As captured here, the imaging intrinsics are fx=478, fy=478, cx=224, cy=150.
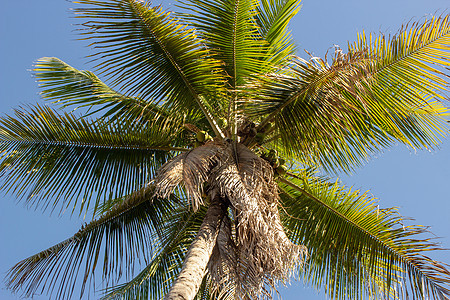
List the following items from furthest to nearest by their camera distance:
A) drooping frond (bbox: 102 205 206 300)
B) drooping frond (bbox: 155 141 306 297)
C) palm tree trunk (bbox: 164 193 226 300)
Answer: drooping frond (bbox: 102 205 206 300), drooping frond (bbox: 155 141 306 297), palm tree trunk (bbox: 164 193 226 300)

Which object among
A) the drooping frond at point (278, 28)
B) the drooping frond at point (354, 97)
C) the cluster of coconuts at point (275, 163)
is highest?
the drooping frond at point (278, 28)

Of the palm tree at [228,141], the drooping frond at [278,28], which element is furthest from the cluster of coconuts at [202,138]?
the drooping frond at [278,28]

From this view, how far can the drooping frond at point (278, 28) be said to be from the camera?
7073mm

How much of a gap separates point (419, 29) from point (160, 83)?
3.18 metres

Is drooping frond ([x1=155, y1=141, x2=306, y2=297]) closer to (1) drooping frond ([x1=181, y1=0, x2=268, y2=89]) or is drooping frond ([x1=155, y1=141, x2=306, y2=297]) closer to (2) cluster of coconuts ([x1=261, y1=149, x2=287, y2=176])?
(2) cluster of coconuts ([x1=261, y1=149, x2=287, y2=176])

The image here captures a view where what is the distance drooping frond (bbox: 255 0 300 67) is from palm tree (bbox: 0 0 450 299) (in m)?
0.25

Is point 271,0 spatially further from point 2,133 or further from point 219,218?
point 2,133

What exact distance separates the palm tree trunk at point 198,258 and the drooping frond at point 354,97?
49.7 inches

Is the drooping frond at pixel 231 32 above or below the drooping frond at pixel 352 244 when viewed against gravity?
above

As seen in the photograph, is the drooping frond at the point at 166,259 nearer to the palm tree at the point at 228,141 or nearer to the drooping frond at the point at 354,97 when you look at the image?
the palm tree at the point at 228,141

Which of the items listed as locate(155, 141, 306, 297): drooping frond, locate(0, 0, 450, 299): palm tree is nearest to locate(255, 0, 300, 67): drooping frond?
locate(0, 0, 450, 299): palm tree

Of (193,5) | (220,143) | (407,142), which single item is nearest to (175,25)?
(193,5)

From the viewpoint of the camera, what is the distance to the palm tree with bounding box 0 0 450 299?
5145mm

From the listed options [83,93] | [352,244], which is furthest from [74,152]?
[352,244]
